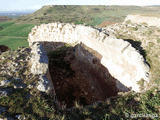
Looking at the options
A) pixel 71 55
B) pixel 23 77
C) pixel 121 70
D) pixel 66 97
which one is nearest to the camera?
pixel 23 77

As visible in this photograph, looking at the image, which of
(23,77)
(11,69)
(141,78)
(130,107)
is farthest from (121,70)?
(11,69)

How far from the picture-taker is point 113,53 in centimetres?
1266

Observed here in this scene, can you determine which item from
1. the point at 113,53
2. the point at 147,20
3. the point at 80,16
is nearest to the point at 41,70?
the point at 113,53

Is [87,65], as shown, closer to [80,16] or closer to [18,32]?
[18,32]

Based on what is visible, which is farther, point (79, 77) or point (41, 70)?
point (79, 77)

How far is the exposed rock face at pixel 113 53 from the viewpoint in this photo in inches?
424

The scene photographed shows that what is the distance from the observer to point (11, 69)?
9672 millimetres

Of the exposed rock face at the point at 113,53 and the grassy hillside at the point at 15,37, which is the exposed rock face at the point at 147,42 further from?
the grassy hillside at the point at 15,37

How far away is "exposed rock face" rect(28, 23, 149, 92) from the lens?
10.8m

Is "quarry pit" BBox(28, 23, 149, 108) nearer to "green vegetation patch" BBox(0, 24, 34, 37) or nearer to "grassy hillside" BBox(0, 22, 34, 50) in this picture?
"grassy hillside" BBox(0, 22, 34, 50)

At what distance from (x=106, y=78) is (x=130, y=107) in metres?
6.98

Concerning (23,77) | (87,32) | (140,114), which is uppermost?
(87,32)

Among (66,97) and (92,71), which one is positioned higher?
(92,71)

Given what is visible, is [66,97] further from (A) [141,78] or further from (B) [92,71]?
(A) [141,78]
